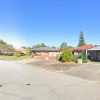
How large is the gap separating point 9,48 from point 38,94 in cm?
3794

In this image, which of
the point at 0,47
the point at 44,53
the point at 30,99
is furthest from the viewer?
the point at 0,47

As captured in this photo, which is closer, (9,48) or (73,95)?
(73,95)

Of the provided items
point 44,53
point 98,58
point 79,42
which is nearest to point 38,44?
point 79,42

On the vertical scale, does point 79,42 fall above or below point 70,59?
above

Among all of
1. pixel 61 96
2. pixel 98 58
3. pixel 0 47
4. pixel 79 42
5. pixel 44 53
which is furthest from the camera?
pixel 79 42

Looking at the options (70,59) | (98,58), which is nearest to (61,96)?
(70,59)

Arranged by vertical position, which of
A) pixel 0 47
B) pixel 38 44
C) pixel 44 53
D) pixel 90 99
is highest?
pixel 38 44

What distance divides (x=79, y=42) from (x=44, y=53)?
44.3 m

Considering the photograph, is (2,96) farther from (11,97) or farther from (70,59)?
(70,59)

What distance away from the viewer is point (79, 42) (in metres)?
67.7

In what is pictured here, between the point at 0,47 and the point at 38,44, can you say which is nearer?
the point at 0,47

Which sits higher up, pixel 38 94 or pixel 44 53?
pixel 44 53

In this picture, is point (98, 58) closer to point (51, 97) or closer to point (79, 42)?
point (51, 97)

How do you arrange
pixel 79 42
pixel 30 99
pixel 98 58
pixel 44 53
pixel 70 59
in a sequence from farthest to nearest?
pixel 79 42
pixel 44 53
pixel 98 58
pixel 70 59
pixel 30 99
